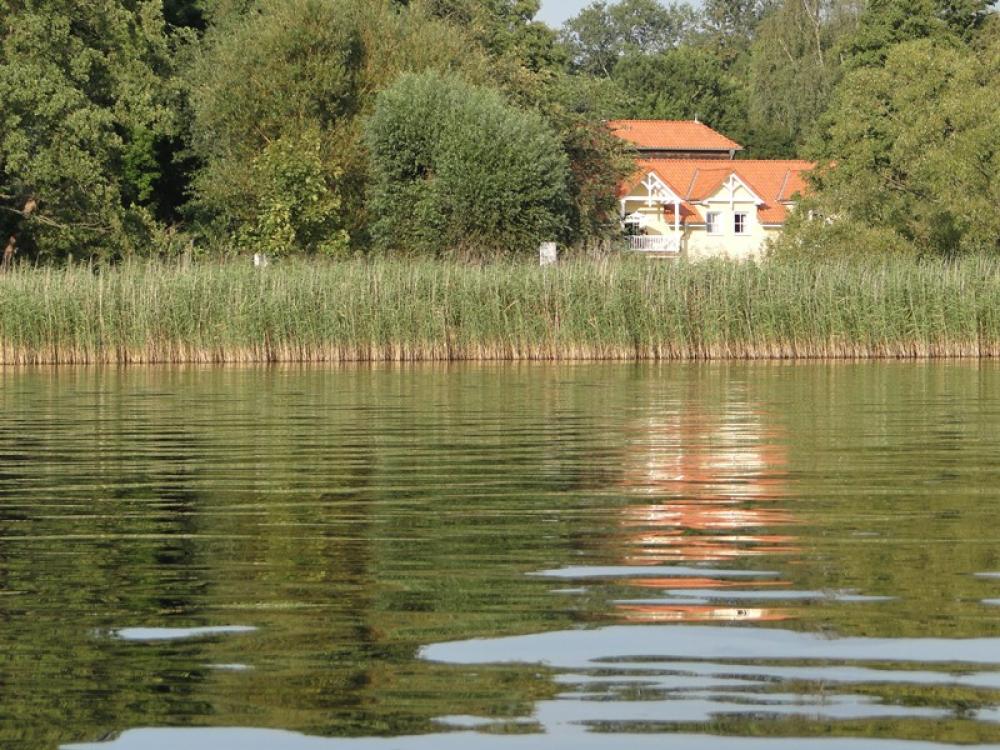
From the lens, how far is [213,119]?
46.4m

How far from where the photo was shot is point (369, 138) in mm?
42906

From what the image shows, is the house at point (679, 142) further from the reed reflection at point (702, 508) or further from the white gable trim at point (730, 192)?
the reed reflection at point (702, 508)

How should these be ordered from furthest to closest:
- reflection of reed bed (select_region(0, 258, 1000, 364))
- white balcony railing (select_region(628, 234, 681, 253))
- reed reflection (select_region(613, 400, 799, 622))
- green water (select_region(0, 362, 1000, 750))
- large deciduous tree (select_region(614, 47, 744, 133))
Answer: large deciduous tree (select_region(614, 47, 744, 133)), white balcony railing (select_region(628, 234, 681, 253)), reflection of reed bed (select_region(0, 258, 1000, 364)), reed reflection (select_region(613, 400, 799, 622)), green water (select_region(0, 362, 1000, 750))

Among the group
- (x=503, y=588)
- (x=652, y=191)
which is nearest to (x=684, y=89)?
(x=652, y=191)

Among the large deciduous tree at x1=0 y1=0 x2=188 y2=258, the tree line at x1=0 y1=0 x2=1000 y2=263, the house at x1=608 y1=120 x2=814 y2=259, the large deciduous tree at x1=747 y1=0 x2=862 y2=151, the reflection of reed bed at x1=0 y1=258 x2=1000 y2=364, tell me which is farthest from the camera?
the house at x1=608 y1=120 x2=814 y2=259

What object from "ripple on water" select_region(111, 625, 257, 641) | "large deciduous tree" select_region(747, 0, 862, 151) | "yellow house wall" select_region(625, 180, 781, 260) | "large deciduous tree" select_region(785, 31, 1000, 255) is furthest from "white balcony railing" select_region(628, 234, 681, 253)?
"ripple on water" select_region(111, 625, 257, 641)

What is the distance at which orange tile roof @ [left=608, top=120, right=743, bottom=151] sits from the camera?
88.7m

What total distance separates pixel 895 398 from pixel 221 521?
448 inches

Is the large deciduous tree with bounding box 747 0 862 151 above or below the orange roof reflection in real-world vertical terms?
above

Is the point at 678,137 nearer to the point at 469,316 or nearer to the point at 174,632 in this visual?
the point at 469,316

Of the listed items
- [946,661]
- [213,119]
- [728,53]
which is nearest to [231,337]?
[213,119]

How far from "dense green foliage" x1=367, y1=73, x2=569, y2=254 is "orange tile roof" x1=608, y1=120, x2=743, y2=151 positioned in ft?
151

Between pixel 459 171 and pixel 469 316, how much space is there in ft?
40.7

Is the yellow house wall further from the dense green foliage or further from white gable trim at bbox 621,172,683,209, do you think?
the dense green foliage
